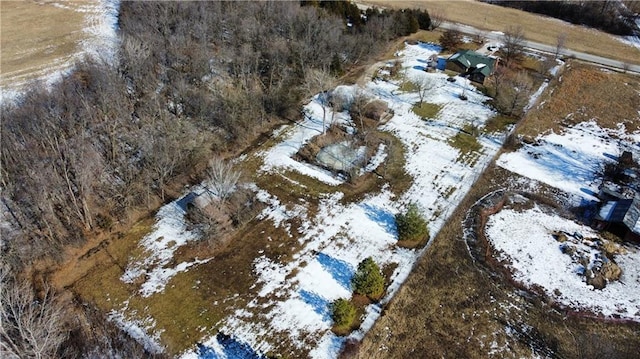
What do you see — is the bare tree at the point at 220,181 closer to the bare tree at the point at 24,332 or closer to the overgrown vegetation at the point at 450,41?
the bare tree at the point at 24,332

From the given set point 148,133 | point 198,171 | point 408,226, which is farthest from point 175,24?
point 408,226

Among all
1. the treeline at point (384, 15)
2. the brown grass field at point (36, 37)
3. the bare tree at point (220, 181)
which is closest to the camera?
the bare tree at point (220, 181)

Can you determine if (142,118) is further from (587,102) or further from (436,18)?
(436,18)

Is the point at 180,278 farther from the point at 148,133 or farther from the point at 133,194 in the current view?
the point at 148,133

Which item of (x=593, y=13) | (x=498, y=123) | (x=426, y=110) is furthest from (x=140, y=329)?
(x=593, y=13)

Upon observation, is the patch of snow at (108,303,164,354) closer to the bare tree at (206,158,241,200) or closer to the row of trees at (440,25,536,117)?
the bare tree at (206,158,241,200)

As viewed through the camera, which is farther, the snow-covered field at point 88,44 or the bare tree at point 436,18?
the bare tree at point 436,18

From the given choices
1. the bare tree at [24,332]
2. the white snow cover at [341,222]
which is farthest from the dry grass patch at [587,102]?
the bare tree at [24,332]
